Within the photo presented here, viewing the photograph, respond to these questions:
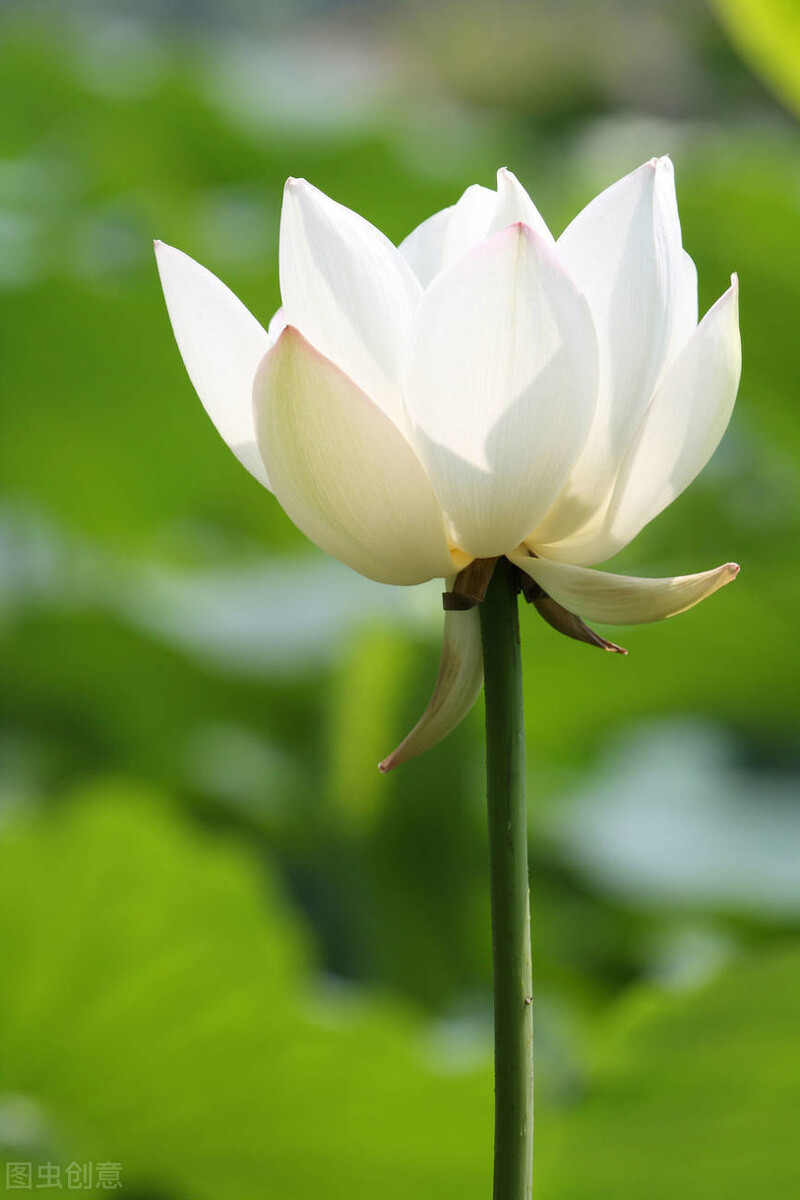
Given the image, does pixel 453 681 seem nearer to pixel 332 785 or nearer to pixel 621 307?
pixel 621 307

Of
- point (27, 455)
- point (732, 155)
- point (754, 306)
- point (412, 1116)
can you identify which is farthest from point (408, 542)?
point (27, 455)

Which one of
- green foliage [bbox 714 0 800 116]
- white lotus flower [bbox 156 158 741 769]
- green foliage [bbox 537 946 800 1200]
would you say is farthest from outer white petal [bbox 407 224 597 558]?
green foliage [bbox 714 0 800 116]

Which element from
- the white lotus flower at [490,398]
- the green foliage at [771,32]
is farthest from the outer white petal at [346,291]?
the green foliage at [771,32]

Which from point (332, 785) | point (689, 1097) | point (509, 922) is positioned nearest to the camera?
point (509, 922)

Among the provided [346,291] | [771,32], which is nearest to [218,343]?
[346,291]

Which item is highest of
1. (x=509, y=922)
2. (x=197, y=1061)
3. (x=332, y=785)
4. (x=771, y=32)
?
(x=771, y=32)

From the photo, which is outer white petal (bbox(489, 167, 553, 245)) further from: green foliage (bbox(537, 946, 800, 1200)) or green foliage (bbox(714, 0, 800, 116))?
green foliage (bbox(714, 0, 800, 116))
